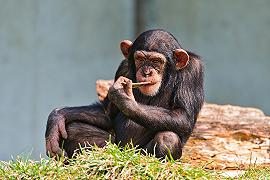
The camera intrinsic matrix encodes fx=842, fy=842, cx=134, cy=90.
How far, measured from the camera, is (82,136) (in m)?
7.29

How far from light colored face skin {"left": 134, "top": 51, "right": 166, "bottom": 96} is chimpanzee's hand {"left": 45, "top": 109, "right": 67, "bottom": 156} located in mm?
791

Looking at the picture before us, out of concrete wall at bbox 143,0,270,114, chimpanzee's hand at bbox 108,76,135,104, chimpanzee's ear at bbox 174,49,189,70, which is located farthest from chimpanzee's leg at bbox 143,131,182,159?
concrete wall at bbox 143,0,270,114

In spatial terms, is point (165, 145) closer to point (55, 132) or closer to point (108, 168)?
point (108, 168)

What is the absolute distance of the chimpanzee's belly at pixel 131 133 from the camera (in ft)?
23.3

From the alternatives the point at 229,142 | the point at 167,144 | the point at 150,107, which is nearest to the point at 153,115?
the point at 150,107

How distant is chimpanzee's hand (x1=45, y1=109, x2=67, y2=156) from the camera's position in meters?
7.12

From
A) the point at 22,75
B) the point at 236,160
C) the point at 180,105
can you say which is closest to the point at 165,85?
the point at 180,105

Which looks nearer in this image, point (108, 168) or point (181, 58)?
point (108, 168)

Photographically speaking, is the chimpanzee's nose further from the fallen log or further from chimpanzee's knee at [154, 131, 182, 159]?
the fallen log

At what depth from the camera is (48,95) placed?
1138 cm

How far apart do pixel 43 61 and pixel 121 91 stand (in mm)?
4848

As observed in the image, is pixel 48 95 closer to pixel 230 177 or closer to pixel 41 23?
pixel 41 23

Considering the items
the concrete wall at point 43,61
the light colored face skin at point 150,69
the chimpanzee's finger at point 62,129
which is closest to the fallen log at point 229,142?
the light colored face skin at point 150,69

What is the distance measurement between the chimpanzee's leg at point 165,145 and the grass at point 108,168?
43cm
